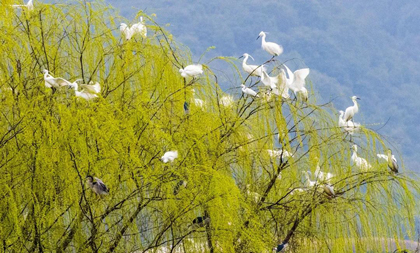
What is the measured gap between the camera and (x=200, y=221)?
8.68 feet

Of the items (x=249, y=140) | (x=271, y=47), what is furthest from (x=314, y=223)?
(x=271, y=47)

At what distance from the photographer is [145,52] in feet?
9.61

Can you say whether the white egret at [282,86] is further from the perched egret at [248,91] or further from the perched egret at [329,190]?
the perched egret at [329,190]


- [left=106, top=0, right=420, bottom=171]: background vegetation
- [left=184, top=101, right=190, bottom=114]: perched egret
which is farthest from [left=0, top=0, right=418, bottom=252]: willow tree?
[left=106, top=0, right=420, bottom=171]: background vegetation

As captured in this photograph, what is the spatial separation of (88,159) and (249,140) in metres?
0.89

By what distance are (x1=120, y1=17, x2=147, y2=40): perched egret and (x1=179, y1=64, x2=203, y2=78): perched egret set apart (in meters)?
0.29

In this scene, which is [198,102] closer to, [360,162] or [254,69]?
[254,69]

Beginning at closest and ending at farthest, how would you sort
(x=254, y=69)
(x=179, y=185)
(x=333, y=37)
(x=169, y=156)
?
(x=169, y=156) < (x=179, y=185) < (x=254, y=69) < (x=333, y=37)

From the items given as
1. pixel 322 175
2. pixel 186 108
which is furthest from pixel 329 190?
pixel 186 108

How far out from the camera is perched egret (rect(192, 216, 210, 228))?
2.64 meters

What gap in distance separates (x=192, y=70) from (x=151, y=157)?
15.0 inches

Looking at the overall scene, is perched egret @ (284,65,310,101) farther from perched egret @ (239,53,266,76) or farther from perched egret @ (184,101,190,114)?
perched egret @ (184,101,190,114)

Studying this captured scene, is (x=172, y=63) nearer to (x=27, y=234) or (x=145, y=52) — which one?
(x=145, y=52)

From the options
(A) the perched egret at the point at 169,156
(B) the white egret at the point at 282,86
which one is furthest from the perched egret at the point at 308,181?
(A) the perched egret at the point at 169,156
